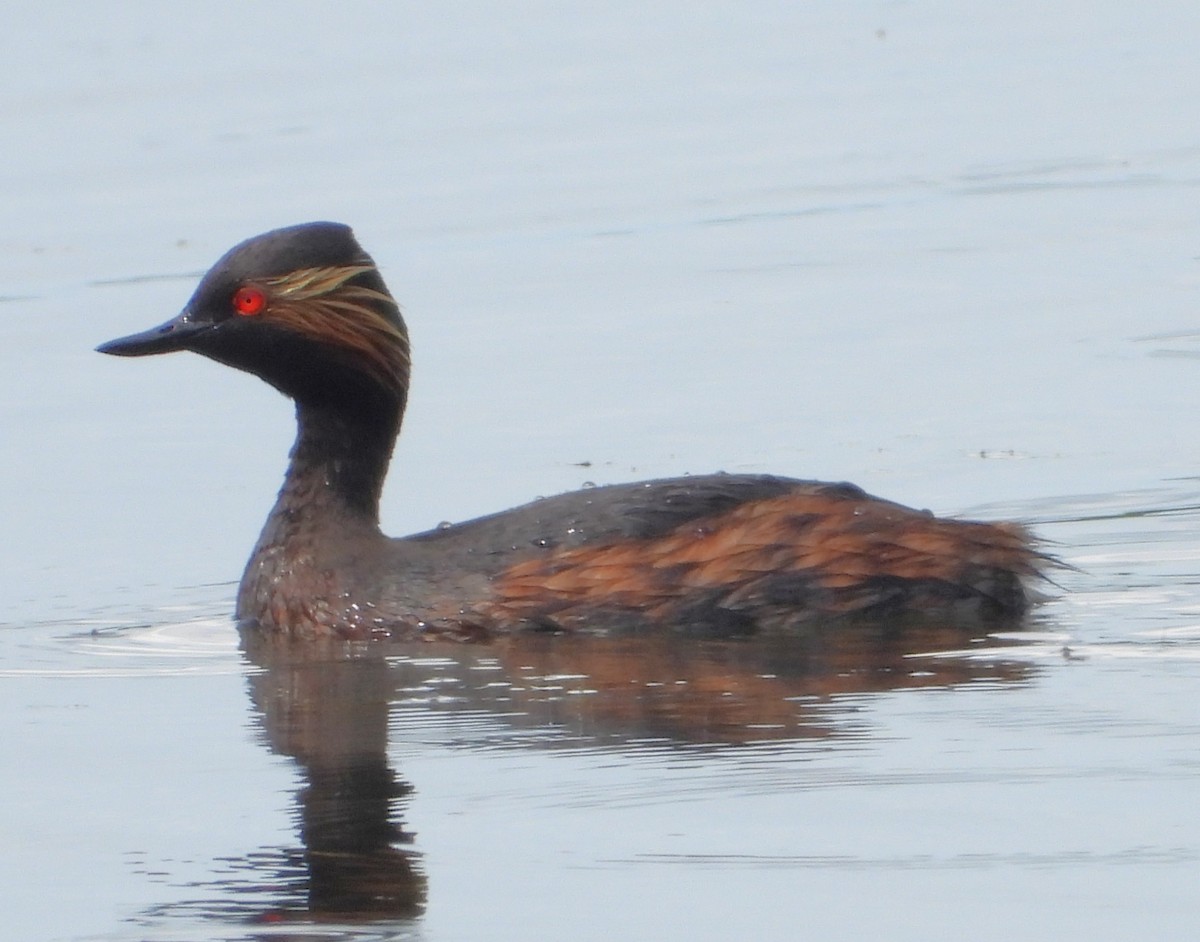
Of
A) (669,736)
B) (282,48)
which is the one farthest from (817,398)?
(282,48)

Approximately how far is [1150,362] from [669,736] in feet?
20.8

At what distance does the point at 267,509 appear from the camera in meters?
11.7

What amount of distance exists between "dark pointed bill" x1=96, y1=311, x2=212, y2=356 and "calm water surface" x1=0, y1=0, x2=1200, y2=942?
2.82 ft

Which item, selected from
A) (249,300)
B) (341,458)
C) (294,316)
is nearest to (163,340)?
(249,300)

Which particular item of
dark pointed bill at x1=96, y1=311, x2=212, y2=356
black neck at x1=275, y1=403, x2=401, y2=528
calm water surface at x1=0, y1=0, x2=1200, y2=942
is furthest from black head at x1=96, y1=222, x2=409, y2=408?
calm water surface at x1=0, y1=0, x2=1200, y2=942

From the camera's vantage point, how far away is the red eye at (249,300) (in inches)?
409

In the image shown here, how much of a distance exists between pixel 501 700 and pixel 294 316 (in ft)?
7.28

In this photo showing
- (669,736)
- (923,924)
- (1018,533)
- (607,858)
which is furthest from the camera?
(1018,533)

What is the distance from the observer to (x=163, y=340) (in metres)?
10.4

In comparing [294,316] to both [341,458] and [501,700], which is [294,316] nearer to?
[341,458]

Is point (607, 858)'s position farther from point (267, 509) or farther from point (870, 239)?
point (870, 239)

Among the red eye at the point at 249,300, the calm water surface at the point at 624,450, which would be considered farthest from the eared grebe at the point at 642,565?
the calm water surface at the point at 624,450

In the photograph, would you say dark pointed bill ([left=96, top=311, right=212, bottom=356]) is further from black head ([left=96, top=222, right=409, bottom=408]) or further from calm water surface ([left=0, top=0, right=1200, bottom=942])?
calm water surface ([left=0, top=0, right=1200, bottom=942])

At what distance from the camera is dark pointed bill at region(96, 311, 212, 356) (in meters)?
10.4
